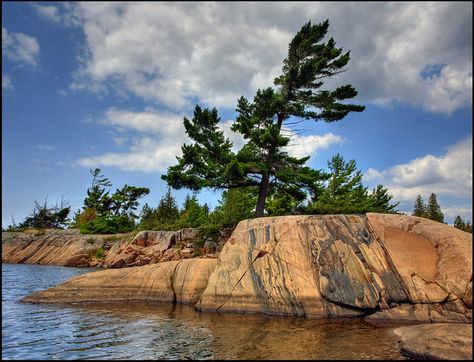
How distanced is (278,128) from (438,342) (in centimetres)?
1721

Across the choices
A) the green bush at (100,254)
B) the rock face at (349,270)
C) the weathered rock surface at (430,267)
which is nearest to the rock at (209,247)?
the rock face at (349,270)

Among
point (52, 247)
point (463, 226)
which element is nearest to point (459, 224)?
point (463, 226)

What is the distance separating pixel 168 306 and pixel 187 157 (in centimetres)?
1228

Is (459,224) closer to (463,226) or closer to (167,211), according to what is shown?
(463,226)

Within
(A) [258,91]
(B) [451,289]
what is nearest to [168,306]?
(B) [451,289]

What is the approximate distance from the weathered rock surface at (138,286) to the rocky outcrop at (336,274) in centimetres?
5

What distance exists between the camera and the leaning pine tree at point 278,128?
23.4 meters

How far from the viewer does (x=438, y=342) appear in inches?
316

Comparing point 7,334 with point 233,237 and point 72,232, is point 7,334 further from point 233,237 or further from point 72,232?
point 72,232

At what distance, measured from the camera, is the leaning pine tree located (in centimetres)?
2341

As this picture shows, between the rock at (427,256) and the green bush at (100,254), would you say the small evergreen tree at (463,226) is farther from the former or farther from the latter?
the green bush at (100,254)

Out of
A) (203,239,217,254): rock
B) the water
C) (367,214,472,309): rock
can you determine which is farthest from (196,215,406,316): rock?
(203,239,217,254): rock

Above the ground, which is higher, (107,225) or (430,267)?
(107,225)

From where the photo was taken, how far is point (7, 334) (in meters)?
9.04
